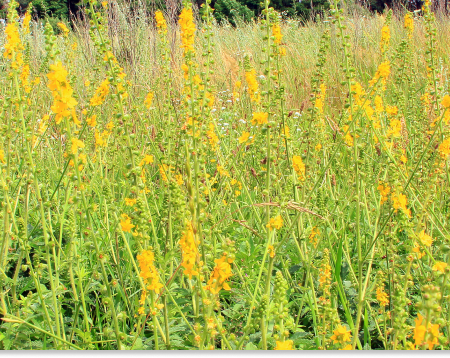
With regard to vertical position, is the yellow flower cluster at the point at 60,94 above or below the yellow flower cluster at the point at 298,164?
above

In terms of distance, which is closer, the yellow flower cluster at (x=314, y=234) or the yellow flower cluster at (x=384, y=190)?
the yellow flower cluster at (x=384, y=190)

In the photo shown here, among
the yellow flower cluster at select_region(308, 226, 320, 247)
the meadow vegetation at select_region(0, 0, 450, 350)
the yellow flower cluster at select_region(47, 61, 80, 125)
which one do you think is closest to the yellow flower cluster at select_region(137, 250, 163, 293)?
the meadow vegetation at select_region(0, 0, 450, 350)

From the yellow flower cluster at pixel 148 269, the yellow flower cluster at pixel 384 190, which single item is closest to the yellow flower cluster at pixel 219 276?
the yellow flower cluster at pixel 148 269

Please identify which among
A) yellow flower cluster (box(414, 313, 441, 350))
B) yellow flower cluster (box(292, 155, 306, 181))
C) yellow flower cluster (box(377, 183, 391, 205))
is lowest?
yellow flower cluster (box(414, 313, 441, 350))

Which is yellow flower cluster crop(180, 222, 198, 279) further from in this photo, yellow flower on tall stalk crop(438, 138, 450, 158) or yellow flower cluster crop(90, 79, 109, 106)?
yellow flower on tall stalk crop(438, 138, 450, 158)

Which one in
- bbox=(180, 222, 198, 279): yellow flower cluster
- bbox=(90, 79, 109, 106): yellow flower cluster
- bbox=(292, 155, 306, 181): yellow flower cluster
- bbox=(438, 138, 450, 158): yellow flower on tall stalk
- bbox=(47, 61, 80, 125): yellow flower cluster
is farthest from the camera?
bbox=(292, 155, 306, 181): yellow flower cluster

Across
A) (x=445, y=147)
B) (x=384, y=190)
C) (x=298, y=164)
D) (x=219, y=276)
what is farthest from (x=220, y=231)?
(x=445, y=147)

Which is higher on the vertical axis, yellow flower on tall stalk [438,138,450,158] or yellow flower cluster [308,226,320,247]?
yellow flower on tall stalk [438,138,450,158]

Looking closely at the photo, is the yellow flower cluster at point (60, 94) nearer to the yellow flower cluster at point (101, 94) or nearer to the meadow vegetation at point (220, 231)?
the meadow vegetation at point (220, 231)

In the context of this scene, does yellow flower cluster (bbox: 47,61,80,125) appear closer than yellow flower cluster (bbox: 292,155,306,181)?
Yes

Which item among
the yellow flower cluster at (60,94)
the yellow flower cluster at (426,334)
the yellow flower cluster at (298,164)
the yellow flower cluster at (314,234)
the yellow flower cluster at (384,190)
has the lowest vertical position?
the yellow flower cluster at (314,234)
